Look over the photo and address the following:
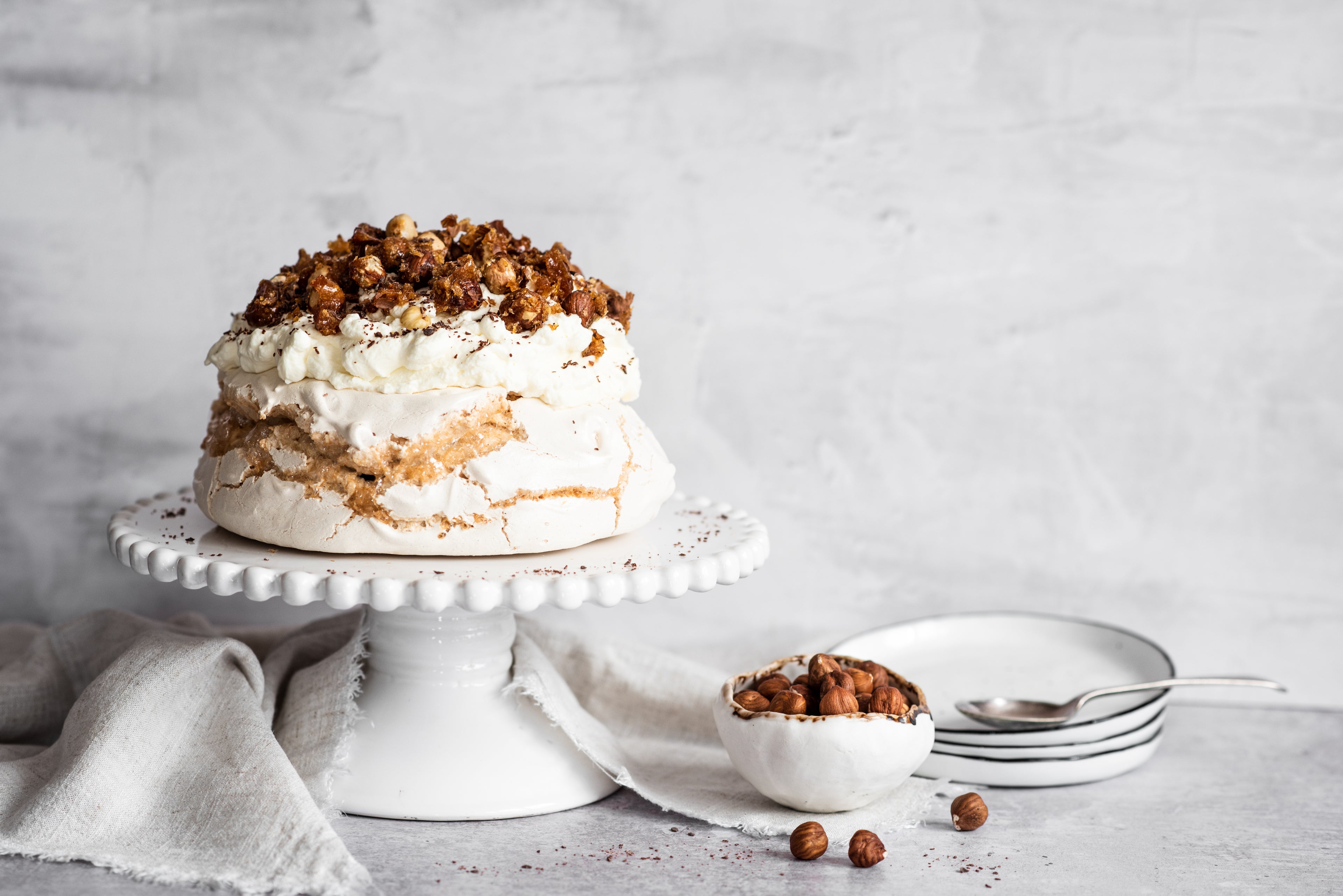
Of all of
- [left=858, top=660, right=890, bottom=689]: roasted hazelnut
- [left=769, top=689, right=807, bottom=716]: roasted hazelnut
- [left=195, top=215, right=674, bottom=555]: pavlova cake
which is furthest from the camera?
[left=858, top=660, right=890, bottom=689]: roasted hazelnut

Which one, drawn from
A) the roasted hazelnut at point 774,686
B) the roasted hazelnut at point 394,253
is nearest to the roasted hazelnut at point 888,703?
the roasted hazelnut at point 774,686

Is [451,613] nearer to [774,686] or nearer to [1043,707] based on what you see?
[774,686]

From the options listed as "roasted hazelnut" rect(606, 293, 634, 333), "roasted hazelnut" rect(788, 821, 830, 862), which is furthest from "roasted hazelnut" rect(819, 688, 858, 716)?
"roasted hazelnut" rect(606, 293, 634, 333)

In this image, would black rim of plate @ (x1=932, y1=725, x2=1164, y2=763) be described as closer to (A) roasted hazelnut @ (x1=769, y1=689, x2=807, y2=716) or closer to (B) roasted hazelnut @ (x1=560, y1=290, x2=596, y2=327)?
(A) roasted hazelnut @ (x1=769, y1=689, x2=807, y2=716)

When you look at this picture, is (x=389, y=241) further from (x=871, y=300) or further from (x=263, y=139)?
(x=871, y=300)

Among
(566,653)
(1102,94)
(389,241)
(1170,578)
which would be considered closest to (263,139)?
(389,241)

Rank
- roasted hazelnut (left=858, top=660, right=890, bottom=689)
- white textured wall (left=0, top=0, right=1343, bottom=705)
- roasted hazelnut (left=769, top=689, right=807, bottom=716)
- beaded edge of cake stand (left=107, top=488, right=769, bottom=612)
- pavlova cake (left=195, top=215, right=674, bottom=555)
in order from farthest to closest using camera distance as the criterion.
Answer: white textured wall (left=0, top=0, right=1343, bottom=705)
roasted hazelnut (left=858, top=660, right=890, bottom=689)
roasted hazelnut (left=769, top=689, right=807, bottom=716)
pavlova cake (left=195, top=215, right=674, bottom=555)
beaded edge of cake stand (left=107, top=488, right=769, bottom=612)

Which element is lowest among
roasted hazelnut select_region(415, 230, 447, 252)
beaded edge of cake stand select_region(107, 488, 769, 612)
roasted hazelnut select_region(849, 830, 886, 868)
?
roasted hazelnut select_region(849, 830, 886, 868)
